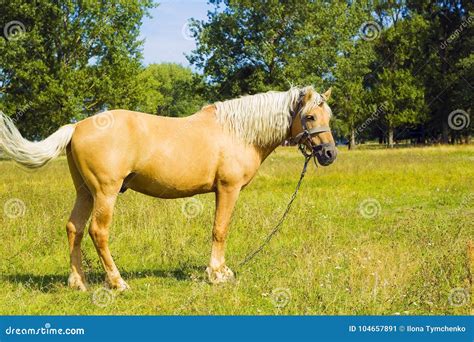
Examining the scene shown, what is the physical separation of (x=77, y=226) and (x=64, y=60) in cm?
2878

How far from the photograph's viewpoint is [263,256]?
287 inches

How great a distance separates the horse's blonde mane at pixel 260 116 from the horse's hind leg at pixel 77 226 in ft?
6.50

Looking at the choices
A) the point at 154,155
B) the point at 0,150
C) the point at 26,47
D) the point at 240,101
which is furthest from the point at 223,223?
the point at 26,47

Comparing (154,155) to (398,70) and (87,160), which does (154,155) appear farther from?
(398,70)

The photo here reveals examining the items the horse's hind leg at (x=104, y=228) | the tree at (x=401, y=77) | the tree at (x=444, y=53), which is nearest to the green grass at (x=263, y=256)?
the horse's hind leg at (x=104, y=228)

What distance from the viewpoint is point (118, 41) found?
107 feet

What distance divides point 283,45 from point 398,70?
19.0 m

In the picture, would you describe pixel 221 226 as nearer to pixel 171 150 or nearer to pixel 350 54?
pixel 171 150

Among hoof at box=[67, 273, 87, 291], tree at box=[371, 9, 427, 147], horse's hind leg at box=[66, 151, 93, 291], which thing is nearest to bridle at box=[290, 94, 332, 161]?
horse's hind leg at box=[66, 151, 93, 291]

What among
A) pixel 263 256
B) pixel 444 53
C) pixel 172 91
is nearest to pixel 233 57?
pixel 444 53

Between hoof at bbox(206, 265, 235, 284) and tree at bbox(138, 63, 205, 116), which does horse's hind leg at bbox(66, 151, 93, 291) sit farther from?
tree at bbox(138, 63, 205, 116)

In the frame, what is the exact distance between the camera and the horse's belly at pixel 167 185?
587 cm

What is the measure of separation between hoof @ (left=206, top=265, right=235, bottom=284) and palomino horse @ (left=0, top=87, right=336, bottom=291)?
0.01 metres

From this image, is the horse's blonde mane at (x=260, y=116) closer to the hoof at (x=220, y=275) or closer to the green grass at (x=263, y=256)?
the hoof at (x=220, y=275)
